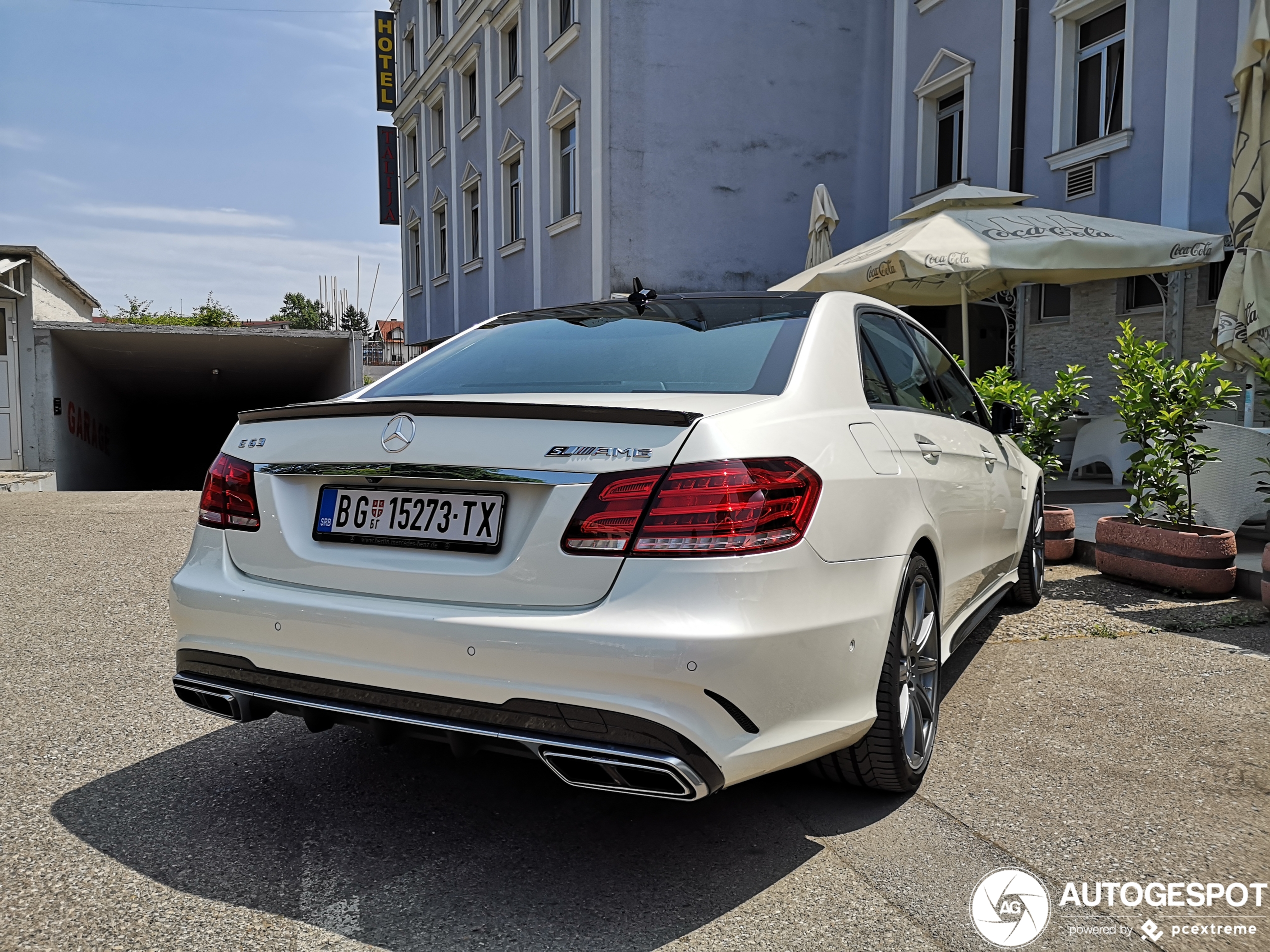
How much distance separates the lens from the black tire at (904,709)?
280cm

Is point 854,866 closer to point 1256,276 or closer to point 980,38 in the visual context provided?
point 1256,276

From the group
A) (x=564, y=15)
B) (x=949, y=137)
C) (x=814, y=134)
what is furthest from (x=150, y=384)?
(x=949, y=137)

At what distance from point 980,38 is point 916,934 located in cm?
1393

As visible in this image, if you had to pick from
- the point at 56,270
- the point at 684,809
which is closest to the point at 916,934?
the point at 684,809

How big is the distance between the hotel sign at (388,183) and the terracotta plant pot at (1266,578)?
1083 inches

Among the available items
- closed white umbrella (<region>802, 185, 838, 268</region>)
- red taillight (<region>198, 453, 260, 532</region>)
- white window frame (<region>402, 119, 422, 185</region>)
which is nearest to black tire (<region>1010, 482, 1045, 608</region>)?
red taillight (<region>198, 453, 260, 532</region>)

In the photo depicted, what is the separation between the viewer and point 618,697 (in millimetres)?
2223

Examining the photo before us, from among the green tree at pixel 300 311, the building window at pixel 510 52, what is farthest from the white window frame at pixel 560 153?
the green tree at pixel 300 311

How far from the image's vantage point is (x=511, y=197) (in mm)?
21047

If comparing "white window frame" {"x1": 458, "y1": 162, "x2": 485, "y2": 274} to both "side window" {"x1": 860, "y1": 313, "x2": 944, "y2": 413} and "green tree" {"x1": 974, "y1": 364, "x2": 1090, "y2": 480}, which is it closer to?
"green tree" {"x1": 974, "y1": 364, "x2": 1090, "y2": 480}

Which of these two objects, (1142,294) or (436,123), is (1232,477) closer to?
(1142,294)

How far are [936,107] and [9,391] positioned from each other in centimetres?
1598

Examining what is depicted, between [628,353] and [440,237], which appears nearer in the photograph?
[628,353]

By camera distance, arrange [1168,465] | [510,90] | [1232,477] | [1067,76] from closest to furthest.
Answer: [1168,465]
[1232,477]
[1067,76]
[510,90]
